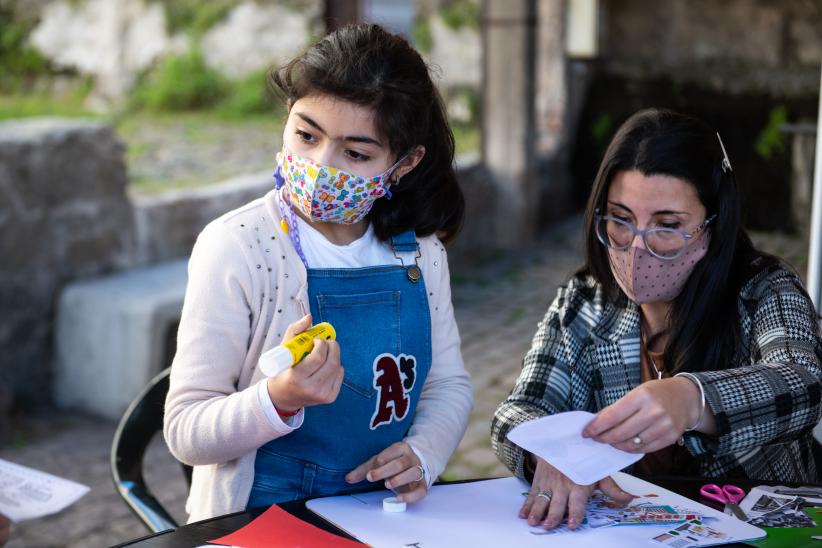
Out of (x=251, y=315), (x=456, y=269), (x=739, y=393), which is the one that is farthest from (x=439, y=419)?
(x=456, y=269)

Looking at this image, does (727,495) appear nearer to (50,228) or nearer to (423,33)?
(50,228)

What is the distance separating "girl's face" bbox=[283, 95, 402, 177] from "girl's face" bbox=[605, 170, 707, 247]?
568mm

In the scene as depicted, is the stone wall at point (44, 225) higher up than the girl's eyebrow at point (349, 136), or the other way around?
the girl's eyebrow at point (349, 136)

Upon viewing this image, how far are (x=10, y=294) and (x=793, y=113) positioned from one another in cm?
665

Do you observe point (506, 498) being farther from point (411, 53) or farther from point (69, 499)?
point (411, 53)

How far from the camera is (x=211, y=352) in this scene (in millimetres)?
1896

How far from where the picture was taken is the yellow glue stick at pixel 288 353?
161 centimetres

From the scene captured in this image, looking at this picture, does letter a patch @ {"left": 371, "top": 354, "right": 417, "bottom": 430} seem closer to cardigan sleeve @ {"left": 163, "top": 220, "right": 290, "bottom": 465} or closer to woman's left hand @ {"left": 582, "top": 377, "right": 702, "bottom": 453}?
cardigan sleeve @ {"left": 163, "top": 220, "right": 290, "bottom": 465}

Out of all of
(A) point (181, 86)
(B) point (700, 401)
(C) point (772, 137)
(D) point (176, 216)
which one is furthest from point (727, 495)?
(A) point (181, 86)

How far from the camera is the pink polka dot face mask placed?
2.17m

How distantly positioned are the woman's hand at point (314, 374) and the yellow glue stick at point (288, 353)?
1cm

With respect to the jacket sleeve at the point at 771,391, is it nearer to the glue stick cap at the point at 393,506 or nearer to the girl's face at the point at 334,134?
the glue stick cap at the point at 393,506

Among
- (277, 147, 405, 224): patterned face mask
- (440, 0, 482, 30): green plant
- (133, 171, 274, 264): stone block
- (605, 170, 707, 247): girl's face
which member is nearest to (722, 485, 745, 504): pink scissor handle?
(605, 170, 707, 247): girl's face

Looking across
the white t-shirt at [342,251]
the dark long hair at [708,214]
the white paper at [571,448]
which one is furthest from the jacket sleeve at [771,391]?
the white t-shirt at [342,251]
